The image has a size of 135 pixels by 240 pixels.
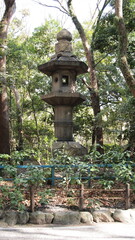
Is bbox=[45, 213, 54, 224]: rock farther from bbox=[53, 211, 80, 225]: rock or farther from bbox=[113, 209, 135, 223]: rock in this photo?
bbox=[113, 209, 135, 223]: rock

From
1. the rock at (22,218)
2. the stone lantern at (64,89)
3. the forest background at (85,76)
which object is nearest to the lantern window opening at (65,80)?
the stone lantern at (64,89)

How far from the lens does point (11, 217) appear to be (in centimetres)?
421

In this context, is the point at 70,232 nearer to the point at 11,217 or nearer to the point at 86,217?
the point at 86,217

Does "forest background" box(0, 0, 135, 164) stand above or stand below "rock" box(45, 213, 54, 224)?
above

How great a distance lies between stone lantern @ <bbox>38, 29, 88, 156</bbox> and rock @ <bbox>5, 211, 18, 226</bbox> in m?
4.44

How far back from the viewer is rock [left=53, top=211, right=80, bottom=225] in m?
4.33

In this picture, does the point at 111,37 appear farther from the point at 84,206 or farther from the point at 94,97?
the point at 84,206

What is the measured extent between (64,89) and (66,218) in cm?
555

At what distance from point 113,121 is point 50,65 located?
10.6 ft

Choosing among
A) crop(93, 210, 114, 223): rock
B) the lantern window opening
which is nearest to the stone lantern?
the lantern window opening

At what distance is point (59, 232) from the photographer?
12.9 feet

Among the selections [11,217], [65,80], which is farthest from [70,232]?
[65,80]

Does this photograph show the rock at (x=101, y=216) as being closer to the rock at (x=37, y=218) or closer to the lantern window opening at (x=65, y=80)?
the rock at (x=37, y=218)

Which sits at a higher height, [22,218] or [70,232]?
[22,218]
